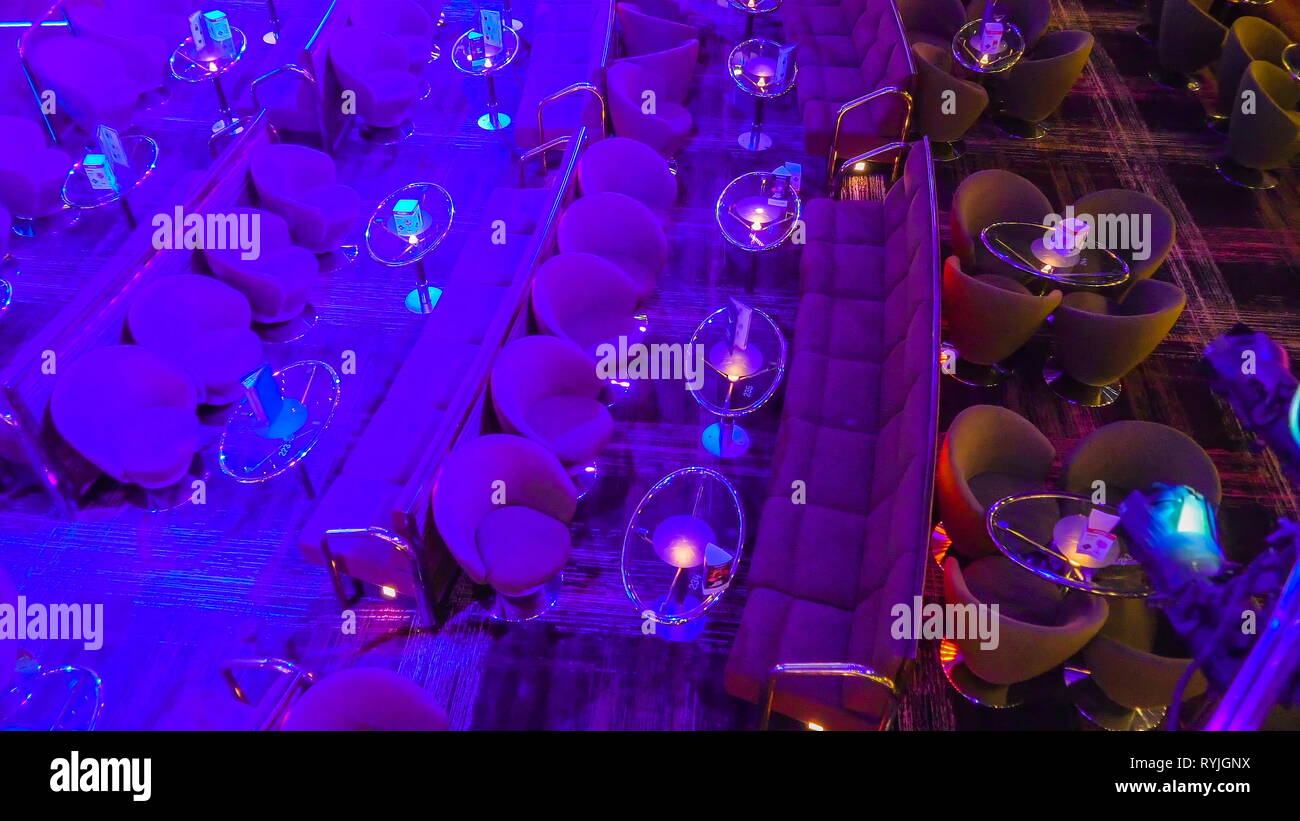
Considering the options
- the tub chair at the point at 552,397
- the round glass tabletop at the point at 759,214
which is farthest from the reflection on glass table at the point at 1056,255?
the tub chair at the point at 552,397

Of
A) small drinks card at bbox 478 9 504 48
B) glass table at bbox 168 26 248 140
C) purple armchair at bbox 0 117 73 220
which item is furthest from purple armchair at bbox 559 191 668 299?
purple armchair at bbox 0 117 73 220

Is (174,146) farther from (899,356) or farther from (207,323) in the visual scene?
(899,356)

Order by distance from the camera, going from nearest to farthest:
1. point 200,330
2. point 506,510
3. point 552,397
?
point 506,510
point 552,397
point 200,330

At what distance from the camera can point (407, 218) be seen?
16.4 feet

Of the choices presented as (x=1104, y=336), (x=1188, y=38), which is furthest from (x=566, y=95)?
(x=1188, y=38)

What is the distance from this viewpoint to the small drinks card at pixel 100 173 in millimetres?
5176

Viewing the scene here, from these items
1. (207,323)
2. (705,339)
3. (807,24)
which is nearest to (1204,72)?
(807,24)

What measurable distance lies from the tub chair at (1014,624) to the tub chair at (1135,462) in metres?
0.53

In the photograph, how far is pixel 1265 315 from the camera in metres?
5.67

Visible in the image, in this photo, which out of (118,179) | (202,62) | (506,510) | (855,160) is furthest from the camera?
(202,62)

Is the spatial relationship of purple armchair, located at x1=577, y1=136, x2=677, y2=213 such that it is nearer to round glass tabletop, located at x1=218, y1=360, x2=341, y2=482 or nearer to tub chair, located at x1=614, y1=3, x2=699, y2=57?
tub chair, located at x1=614, y1=3, x2=699, y2=57

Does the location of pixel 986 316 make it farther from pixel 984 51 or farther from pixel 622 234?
pixel 984 51

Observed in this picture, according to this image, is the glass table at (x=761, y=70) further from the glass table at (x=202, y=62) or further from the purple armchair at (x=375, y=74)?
the glass table at (x=202, y=62)

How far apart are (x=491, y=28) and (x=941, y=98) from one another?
10.7ft
